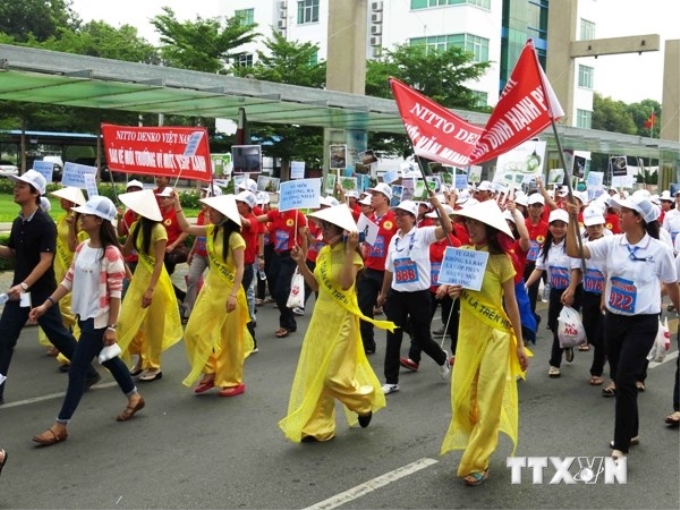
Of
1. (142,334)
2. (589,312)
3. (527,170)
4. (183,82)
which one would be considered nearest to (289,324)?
(142,334)

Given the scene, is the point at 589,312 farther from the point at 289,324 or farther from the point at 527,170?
the point at 527,170

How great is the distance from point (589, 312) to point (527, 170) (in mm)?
4892

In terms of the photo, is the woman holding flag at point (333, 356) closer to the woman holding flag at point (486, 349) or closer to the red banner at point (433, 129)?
the woman holding flag at point (486, 349)

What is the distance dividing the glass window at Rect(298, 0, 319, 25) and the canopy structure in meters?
43.1

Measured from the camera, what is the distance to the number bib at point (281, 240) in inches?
417

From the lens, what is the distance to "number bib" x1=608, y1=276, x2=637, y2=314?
5.60m

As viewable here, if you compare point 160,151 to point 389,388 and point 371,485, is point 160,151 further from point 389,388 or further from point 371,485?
point 371,485

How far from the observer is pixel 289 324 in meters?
10.1

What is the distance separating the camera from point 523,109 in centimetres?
663

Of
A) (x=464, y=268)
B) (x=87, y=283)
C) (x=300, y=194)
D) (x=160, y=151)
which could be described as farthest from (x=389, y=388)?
(x=160, y=151)

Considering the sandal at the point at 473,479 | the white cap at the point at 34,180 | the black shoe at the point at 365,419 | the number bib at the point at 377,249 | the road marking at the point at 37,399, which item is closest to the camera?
the sandal at the point at 473,479

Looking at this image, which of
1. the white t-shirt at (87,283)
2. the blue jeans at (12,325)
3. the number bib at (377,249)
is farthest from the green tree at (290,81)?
the white t-shirt at (87,283)

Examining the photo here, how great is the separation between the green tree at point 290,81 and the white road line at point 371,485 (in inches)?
1007

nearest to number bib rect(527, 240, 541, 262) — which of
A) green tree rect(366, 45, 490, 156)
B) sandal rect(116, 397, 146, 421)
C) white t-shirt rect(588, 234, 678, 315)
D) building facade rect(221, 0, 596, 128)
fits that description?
white t-shirt rect(588, 234, 678, 315)
